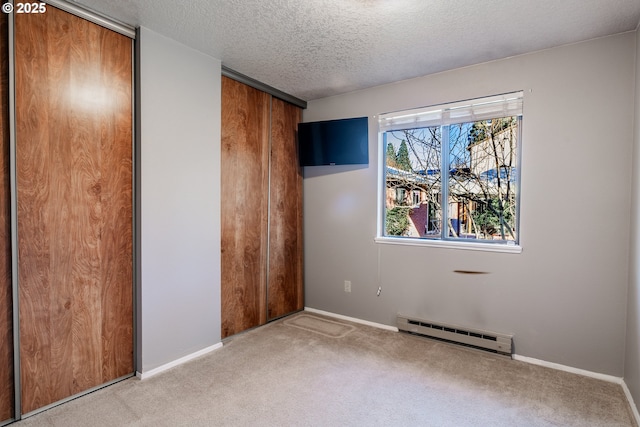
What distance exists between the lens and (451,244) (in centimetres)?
294

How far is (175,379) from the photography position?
2295 mm

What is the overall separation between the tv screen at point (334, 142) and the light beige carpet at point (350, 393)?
1829 millimetres

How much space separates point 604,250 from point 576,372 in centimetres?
91

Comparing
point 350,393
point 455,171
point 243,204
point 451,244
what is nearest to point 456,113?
point 455,171

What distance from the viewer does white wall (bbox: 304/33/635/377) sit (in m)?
2.29

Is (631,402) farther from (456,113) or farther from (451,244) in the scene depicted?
(456,113)

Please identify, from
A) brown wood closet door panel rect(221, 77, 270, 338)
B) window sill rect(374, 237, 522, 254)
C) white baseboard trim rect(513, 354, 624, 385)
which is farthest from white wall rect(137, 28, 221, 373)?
white baseboard trim rect(513, 354, 624, 385)

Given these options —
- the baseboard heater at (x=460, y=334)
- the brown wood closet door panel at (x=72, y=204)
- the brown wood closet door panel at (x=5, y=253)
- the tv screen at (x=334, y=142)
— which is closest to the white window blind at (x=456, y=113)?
the tv screen at (x=334, y=142)

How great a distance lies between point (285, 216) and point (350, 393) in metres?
1.96

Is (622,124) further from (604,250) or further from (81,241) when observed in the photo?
(81,241)

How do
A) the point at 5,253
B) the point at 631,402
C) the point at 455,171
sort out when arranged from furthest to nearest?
the point at 455,171 < the point at 631,402 < the point at 5,253

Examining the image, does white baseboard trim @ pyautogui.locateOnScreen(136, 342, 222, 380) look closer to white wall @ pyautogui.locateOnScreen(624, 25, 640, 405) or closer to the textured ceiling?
the textured ceiling

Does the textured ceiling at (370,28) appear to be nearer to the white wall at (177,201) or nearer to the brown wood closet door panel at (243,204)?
the white wall at (177,201)

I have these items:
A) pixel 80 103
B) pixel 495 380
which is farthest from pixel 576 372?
pixel 80 103
